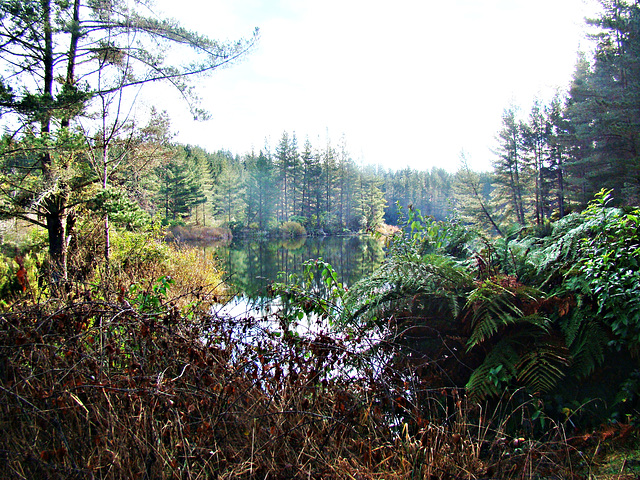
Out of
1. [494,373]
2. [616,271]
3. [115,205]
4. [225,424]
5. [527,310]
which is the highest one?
[115,205]

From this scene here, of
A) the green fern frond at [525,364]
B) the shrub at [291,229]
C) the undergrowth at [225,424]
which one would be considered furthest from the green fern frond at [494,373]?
the shrub at [291,229]

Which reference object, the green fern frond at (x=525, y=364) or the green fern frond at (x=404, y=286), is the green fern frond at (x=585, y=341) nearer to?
the green fern frond at (x=525, y=364)

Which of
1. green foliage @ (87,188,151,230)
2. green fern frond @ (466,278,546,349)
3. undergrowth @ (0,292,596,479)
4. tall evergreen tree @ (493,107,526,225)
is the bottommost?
undergrowth @ (0,292,596,479)

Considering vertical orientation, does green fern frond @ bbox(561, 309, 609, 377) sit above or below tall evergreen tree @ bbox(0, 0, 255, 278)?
below

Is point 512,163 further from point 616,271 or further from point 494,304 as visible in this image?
point 494,304

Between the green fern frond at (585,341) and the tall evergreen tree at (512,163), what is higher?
→ the tall evergreen tree at (512,163)

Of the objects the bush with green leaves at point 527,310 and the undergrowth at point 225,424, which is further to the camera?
the bush with green leaves at point 527,310

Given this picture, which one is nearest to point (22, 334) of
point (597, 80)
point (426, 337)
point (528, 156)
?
point (426, 337)

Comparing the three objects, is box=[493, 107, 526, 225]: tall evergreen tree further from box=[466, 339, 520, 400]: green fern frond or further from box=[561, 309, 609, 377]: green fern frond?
box=[466, 339, 520, 400]: green fern frond

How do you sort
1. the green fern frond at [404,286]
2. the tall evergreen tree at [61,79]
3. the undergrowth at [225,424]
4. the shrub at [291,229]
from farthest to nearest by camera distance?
the shrub at [291,229], the tall evergreen tree at [61,79], the green fern frond at [404,286], the undergrowth at [225,424]

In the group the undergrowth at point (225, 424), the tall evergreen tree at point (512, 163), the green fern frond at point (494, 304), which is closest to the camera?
the undergrowth at point (225, 424)

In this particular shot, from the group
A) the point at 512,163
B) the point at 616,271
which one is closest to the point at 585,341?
the point at 616,271

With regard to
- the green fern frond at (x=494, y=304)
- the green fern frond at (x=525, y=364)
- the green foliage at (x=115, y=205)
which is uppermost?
the green foliage at (x=115, y=205)

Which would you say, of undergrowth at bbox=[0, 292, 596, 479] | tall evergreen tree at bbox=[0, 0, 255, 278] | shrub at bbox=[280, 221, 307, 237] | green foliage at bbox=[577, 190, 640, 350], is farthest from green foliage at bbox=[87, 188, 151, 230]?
shrub at bbox=[280, 221, 307, 237]
